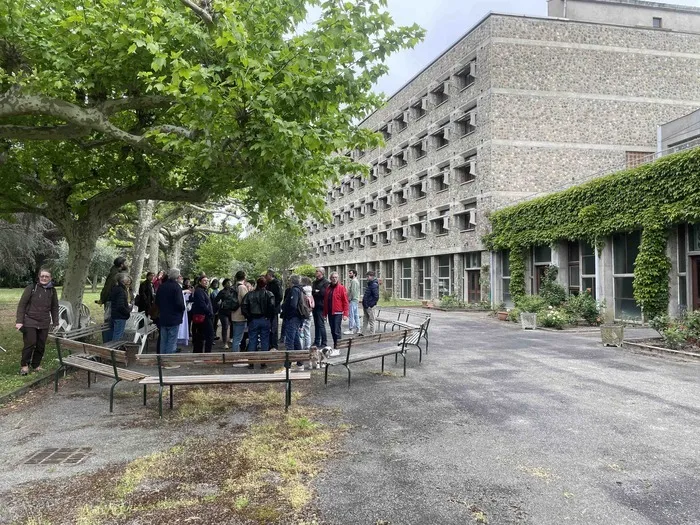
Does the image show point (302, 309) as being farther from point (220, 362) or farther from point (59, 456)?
point (59, 456)

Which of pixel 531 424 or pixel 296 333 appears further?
pixel 296 333

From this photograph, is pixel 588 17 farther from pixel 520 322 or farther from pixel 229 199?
pixel 229 199

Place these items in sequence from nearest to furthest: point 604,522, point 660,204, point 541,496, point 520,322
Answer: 1. point 604,522
2. point 541,496
3. point 660,204
4. point 520,322

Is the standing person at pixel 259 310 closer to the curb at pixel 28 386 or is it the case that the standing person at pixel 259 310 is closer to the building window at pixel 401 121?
the curb at pixel 28 386

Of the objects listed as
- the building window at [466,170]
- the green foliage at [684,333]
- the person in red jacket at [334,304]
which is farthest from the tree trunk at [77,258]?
the building window at [466,170]

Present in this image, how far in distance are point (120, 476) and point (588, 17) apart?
1402 inches

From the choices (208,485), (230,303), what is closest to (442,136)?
(230,303)

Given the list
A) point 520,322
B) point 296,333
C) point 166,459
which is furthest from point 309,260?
point 166,459

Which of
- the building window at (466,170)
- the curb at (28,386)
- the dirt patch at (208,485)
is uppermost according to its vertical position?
the building window at (466,170)

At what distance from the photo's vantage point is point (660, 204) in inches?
628

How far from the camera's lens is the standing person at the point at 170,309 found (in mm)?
8617

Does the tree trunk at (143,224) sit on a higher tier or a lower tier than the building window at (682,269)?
higher

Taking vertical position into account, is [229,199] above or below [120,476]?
above

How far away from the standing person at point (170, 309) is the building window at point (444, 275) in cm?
2408
